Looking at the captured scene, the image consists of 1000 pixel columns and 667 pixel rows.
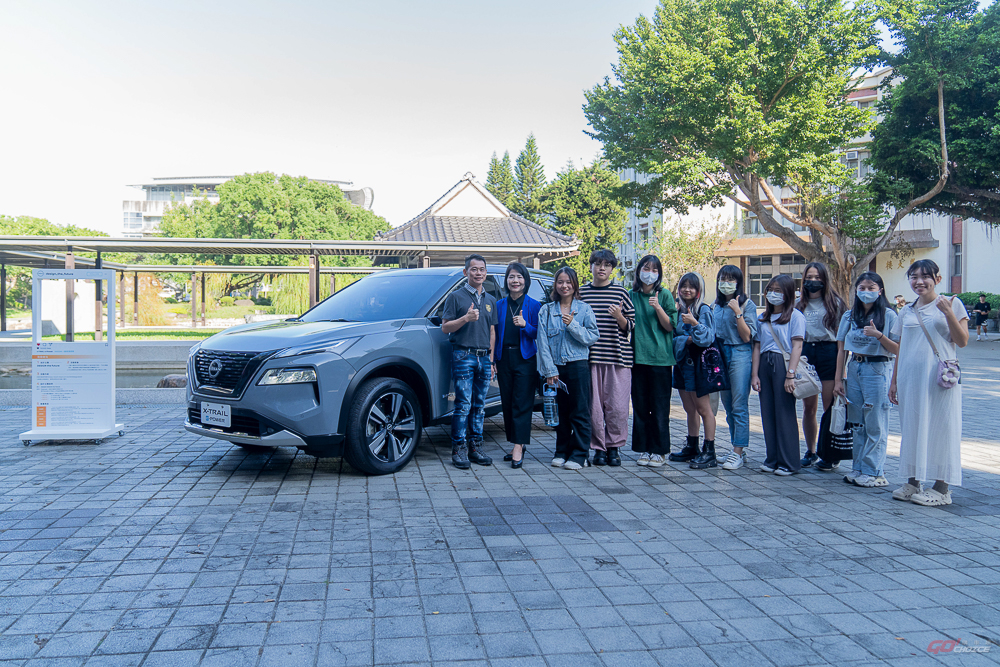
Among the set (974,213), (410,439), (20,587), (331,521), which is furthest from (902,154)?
(20,587)

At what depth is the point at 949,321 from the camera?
516 cm

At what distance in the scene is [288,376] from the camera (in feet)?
19.2

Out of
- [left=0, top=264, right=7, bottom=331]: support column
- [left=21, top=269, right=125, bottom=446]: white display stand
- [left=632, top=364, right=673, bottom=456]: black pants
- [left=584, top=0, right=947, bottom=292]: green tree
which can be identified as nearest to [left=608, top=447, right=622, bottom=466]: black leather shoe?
[left=632, top=364, right=673, bottom=456]: black pants

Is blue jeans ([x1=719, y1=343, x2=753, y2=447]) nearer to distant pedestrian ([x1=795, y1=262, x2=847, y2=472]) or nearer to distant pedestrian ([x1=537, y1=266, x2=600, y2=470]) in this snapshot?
distant pedestrian ([x1=795, y1=262, x2=847, y2=472])

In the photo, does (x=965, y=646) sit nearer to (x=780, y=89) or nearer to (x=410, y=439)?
(x=410, y=439)

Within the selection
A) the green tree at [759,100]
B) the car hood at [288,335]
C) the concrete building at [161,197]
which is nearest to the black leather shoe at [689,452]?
the car hood at [288,335]

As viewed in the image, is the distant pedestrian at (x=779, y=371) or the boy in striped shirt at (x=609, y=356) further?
the boy in striped shirt at (x=609, y=356)

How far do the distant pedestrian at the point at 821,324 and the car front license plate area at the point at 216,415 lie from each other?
16.6ft

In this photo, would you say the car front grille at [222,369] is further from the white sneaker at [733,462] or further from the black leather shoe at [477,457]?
the white sneaker at [733,462]

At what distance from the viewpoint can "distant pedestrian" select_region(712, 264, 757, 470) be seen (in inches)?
259

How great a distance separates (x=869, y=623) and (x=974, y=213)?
985 inches

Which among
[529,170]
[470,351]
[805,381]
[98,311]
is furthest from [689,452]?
[529,170]

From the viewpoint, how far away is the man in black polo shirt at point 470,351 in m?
6.54

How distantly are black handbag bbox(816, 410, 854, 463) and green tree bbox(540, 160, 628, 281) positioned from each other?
43147 mm
